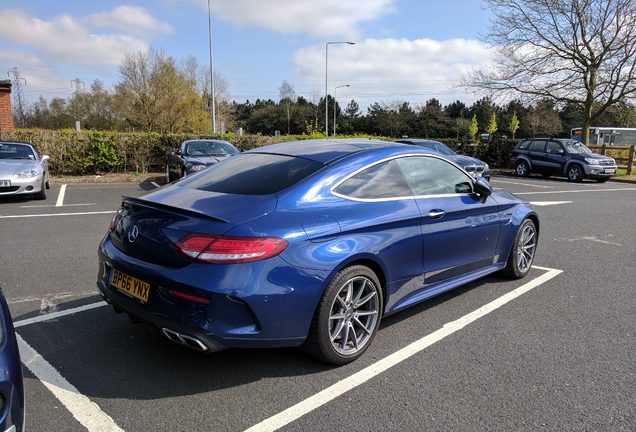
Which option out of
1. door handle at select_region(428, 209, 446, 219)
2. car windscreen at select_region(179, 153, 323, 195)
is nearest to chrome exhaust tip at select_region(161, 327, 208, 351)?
car windscreen at select_region(179, 153, 323, 195)

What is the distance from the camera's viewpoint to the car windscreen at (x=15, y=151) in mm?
10859

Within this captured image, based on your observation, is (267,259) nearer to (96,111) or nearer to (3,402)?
(3,402)

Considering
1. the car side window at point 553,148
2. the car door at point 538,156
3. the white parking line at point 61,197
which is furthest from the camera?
the car door at point 538,156

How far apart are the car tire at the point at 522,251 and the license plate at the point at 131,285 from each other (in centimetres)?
374

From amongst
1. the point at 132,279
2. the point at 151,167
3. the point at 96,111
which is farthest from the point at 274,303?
the point at 96,111

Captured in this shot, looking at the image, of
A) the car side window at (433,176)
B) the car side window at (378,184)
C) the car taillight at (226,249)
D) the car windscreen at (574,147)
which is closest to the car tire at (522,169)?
the car windscreen at (574,147)

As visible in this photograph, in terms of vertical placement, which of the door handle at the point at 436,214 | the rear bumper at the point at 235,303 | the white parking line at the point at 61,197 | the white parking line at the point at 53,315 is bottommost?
the white parking line at the point at 53,315

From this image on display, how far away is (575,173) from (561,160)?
783 millimetres

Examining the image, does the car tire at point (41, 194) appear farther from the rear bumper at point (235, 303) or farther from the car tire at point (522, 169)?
the car tire at point (522, 169)

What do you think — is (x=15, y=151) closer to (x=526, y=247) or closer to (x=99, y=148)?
(x=99, y=148)

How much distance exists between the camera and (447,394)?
2887 millimetres

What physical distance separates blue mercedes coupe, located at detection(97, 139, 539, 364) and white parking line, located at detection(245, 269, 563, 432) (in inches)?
7.5

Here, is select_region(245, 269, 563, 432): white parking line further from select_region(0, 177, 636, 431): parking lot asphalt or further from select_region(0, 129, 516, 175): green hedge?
select_region(0, 129, 516, 175): green hedge

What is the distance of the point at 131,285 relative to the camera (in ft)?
9.96
